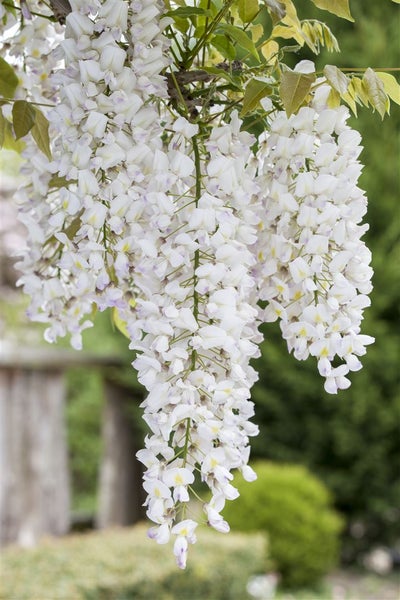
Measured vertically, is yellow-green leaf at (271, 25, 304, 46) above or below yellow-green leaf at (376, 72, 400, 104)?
above

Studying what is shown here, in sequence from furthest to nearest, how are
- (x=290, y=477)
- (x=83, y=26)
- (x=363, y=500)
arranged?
(x=363, y=500) → (x=290, y=477) → (x=83, y=26)

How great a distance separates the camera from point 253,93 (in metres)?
0.87

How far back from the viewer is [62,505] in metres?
6.02

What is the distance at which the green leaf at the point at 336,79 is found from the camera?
0.84 metres

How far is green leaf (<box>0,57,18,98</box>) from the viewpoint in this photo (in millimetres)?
934

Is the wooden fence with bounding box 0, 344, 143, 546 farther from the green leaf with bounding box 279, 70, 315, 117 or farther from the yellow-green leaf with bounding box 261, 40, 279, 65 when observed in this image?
the green leaf with bounding box 279, 70, 315, 117

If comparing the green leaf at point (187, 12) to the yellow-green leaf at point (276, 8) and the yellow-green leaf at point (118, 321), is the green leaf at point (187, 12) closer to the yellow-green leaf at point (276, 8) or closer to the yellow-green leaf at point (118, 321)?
the yellow-green leaf at point (276, 8)

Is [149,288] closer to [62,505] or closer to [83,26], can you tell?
[83,26]

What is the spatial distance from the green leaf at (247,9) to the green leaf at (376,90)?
0.14m

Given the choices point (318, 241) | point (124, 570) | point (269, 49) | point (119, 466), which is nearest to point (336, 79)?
point (318, 241)

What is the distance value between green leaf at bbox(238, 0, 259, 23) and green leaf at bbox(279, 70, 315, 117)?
13 cm

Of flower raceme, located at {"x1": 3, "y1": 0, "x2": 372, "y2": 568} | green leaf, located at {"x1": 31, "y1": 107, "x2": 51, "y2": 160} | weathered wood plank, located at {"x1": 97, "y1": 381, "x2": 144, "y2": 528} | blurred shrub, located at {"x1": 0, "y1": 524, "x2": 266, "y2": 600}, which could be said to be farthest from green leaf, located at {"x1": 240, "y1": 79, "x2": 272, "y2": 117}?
weathered wood plank, located at {"x1": 97, "y1": 381, "x2": 144, "y2": 528}

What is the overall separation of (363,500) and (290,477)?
0.85m

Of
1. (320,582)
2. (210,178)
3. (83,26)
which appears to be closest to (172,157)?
(210,178)
